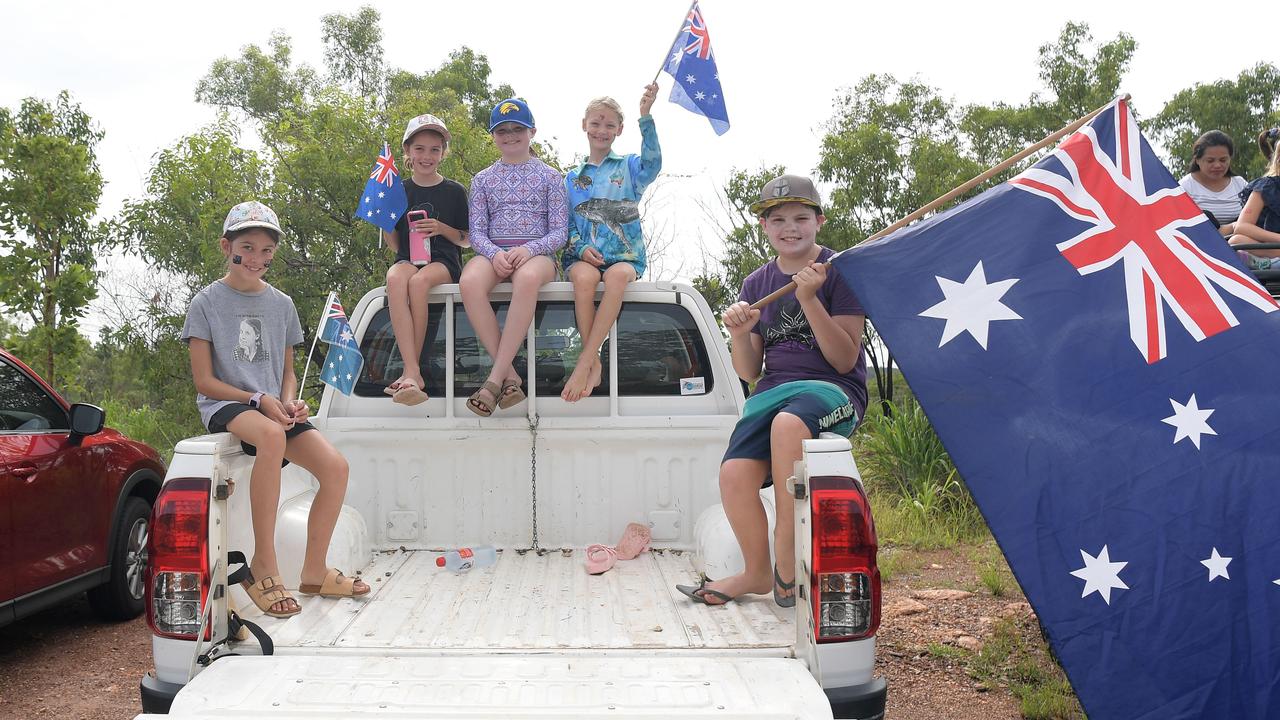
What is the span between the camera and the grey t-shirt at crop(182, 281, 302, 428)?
3.65m

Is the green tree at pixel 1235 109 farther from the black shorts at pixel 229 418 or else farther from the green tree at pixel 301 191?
the black shorts at pixel 229 418

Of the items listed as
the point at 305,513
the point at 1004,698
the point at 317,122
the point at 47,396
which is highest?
the point at 317,122

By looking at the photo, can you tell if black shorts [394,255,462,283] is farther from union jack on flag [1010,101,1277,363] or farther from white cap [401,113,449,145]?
union jack on flag [1010,101,1277,363]

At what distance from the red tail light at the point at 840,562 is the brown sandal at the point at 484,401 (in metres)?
1.78

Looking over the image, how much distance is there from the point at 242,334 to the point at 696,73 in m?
2.61

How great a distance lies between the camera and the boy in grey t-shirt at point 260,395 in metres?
3.45

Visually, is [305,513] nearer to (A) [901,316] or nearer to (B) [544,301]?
(B) [544,301]

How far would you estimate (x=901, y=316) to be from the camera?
3.47m

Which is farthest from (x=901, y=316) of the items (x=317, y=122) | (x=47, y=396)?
A: (x=317, y=122)

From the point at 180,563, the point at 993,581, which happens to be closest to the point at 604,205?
the point at 180,563

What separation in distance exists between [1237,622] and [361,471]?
11.1ft

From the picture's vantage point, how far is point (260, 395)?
3586mm

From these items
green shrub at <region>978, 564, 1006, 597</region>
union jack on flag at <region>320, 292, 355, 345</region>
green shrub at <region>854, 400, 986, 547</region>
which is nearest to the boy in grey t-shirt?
union jack on flag at <region>320, 292, 355, 345</region>

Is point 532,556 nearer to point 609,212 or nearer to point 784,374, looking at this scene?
point 784,374
